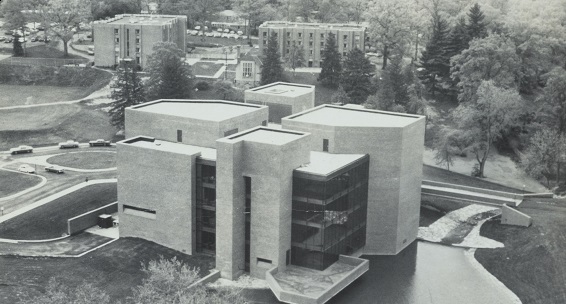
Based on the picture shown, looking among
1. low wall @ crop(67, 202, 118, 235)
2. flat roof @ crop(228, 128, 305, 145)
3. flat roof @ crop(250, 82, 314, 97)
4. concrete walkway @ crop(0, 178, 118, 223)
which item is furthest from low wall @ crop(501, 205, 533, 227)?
concrete walkway @ crop(0, 178, 118, 223)

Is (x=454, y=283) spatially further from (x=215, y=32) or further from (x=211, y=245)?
(x=215, y=32)

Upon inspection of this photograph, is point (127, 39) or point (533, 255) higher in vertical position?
point (127, 39)

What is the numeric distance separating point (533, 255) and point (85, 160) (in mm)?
47266

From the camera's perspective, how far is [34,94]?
129 metres

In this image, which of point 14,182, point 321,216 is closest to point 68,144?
point 14,182

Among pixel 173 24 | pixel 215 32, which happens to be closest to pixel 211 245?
pixel 173 24

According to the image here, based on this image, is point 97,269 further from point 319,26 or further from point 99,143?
point 319,26

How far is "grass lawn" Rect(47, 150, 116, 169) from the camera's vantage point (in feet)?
302

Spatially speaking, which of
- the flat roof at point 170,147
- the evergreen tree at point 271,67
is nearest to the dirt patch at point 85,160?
the flat roof at point 170,147

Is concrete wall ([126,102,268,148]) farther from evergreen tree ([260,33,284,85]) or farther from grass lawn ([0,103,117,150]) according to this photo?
evergreen tree ([260,33,284,85])

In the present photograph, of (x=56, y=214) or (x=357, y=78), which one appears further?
(x=357, y=78)

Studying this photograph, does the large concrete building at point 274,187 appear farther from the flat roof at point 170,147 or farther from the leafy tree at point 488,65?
the leafy tree at point 488,65

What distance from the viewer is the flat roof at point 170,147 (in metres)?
67.8

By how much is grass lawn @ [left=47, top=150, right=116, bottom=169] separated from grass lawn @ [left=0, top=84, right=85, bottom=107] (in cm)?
3000
